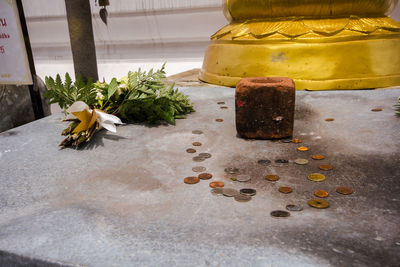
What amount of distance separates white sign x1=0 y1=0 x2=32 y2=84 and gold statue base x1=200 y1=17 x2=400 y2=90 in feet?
5.09

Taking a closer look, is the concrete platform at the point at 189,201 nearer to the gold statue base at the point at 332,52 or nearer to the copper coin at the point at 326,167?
the copper coin at the point at 326,167

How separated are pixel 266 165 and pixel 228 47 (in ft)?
5.21

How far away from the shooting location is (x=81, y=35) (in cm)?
257

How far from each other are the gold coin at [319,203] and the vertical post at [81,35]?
2239mm

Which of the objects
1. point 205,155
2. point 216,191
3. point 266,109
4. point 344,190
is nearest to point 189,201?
point 216,191

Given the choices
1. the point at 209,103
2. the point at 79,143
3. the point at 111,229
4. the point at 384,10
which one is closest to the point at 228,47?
the point at 209,103

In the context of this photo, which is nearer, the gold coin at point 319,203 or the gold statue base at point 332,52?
the gold coin at point 319,203

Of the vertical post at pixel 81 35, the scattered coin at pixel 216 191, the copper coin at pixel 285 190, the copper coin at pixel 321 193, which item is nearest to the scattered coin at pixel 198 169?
the scattered coin at pixel 216 191

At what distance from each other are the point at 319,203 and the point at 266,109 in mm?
604

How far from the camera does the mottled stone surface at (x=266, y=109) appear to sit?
143cm

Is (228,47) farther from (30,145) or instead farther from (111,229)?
(111,229)

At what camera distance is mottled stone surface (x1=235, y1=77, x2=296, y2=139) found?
1.43 meters

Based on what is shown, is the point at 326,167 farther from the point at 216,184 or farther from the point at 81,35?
the point at 81,35

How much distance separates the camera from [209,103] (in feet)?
7.02
